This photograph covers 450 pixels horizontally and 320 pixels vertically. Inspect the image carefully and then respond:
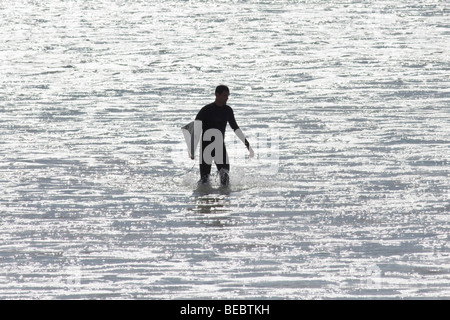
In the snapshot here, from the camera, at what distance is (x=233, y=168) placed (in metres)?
17.8

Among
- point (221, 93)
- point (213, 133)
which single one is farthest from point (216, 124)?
point (221, 93)

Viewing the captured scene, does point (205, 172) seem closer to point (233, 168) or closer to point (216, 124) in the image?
point (216, 124)

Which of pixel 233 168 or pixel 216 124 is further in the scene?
pixel 233 168

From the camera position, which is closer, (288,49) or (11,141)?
(11,141)

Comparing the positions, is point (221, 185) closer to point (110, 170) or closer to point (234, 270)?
point (110, 170)

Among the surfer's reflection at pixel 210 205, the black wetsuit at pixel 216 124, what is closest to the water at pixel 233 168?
the surfer's reflection at pixel 210 205

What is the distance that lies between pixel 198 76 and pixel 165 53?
4321mm

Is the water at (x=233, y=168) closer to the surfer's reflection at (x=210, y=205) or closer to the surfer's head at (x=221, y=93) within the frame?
the surfer's reflection at (x=210, y=205)

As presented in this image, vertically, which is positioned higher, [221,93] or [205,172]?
[221,93]

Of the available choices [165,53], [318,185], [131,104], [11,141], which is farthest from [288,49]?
[318,185]

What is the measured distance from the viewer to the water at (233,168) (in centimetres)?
1198

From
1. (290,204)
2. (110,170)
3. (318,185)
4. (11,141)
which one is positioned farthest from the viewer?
(11,141)

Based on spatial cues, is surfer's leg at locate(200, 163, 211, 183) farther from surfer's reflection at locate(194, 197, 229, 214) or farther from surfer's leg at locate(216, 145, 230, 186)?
surfer's reflection at locate(194, 197, 229, 214)

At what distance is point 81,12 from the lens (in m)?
43.9
